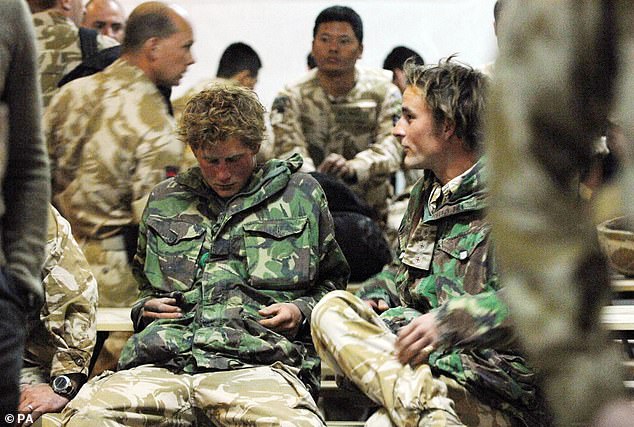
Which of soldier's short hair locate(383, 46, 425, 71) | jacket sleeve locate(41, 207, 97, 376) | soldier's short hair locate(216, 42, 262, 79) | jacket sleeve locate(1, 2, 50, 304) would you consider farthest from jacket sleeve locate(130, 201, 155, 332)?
soldier's short hair locate(383, 46, 425, 71)

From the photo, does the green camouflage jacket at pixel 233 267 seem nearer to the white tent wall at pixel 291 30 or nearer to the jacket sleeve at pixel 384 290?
the jacket sleeve at pixel 384 290

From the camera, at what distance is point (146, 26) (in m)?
4.28

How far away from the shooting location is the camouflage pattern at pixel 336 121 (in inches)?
208

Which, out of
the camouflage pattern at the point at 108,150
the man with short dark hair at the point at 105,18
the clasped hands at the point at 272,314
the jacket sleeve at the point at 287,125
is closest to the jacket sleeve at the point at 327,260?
the clasped hands at the point at 272,314

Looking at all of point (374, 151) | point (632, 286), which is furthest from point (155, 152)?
point (632, 286)

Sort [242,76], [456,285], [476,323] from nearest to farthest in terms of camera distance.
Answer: [476,323] → [456,285] → [242,76]

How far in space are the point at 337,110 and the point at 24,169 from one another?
3504mm

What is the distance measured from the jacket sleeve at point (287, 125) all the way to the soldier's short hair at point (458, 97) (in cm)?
208

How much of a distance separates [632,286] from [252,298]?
4.60ft

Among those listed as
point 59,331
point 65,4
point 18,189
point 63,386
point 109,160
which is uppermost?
point 18,189

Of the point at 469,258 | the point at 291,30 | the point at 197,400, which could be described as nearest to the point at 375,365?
the point at 469,258

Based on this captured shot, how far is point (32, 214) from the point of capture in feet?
6.11

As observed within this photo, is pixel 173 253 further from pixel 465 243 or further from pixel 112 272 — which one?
pixel 465 243

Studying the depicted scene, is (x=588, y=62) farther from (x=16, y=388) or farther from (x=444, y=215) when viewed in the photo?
(x=444, y=215)
